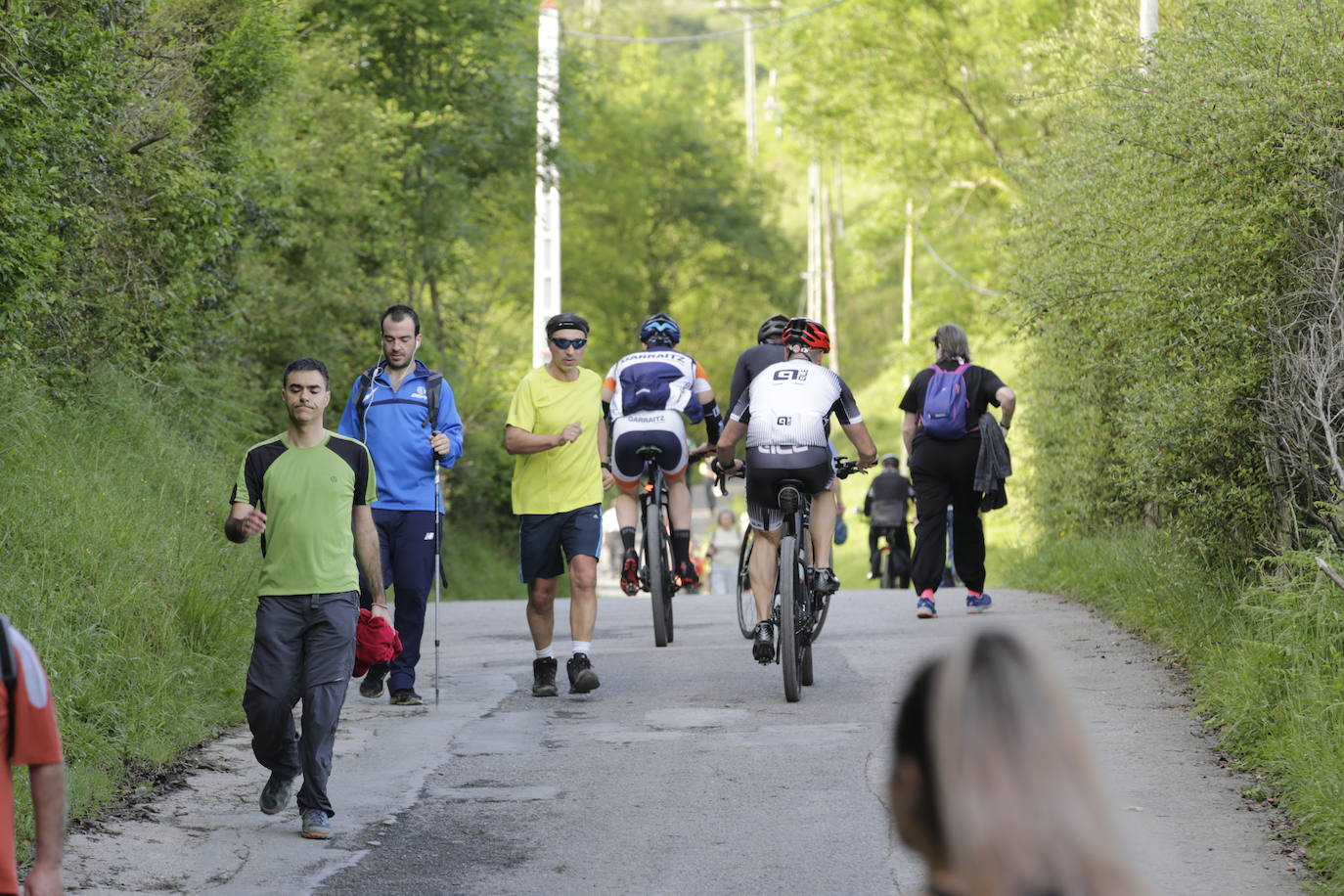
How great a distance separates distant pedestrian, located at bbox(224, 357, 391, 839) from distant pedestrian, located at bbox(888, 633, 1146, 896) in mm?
4841

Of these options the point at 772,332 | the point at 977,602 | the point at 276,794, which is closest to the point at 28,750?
the point at 276,794

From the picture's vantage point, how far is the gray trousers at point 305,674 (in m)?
6.60

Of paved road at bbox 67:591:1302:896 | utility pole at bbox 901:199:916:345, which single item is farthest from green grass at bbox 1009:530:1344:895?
utility pole at bbox 901:199:916:345

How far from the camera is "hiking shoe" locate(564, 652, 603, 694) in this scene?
9648mm

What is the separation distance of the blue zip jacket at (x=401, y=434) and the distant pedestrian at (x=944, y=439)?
388cm

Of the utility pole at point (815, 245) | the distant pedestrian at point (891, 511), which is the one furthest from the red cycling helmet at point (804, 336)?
the utility pole at point (815, 245)

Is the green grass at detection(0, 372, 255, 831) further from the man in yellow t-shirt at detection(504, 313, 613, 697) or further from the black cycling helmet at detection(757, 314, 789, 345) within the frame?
the black cycling helmet at detection(757, 314, 789, 345)

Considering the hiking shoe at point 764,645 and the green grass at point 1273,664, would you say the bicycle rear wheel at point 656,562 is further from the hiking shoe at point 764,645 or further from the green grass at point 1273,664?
the green grass at point 1273,664

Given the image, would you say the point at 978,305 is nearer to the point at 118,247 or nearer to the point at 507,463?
the point at 507,463

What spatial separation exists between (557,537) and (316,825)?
10.3 feet

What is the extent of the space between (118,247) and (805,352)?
5.25 metres

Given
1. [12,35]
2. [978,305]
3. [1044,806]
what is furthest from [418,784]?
[978,305]

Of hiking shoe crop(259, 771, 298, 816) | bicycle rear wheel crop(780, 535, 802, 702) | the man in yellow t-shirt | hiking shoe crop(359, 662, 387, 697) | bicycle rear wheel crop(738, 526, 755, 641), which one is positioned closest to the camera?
hiking shoe crop(259, 771, 298, 816)

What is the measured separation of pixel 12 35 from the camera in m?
8.28
